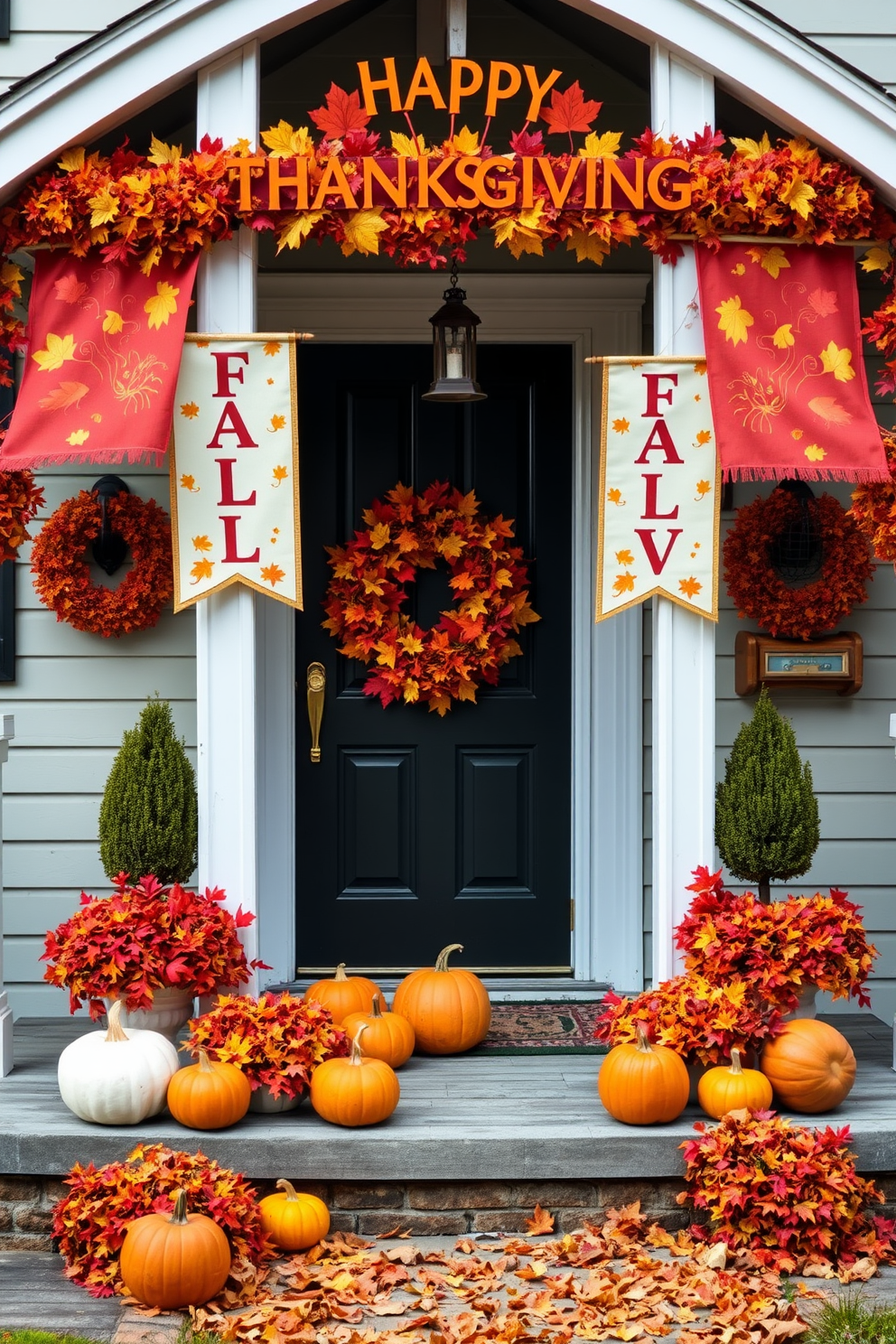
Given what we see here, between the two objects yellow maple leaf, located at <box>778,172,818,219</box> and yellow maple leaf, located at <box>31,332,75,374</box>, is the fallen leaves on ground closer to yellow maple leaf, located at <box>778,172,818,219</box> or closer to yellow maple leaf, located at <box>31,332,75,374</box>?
yellow maple leaf, located at <box>31,332,75,374</box>

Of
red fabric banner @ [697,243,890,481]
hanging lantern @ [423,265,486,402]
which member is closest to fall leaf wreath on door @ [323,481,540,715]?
hanging lantern @ [423,265,486,402]

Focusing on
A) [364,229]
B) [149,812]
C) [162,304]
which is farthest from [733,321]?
[149,812]

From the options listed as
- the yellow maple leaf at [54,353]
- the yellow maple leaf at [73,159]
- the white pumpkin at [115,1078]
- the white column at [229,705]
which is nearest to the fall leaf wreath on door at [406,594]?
the white column at [229,705]

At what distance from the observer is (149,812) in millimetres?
3975

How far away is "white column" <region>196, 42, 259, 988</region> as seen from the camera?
12.5 ft

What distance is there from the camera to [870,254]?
12.5 ft

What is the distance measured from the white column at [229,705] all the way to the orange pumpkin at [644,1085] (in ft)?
3.63

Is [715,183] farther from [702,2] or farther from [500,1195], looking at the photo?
[500,1195]

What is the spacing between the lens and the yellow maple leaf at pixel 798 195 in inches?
144

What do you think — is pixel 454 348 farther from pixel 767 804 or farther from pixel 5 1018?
pixel 5 1018

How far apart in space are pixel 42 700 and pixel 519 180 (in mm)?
2502

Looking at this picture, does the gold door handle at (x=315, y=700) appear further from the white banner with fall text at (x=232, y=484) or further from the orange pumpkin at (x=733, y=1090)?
the orange pumpkin at (x=733, y=1090)

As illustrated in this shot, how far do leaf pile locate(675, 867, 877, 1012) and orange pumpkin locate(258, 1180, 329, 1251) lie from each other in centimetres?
125

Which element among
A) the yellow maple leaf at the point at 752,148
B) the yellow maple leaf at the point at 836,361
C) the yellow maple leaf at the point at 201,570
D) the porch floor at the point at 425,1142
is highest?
the yellow maple leaf at the point at 752,148
